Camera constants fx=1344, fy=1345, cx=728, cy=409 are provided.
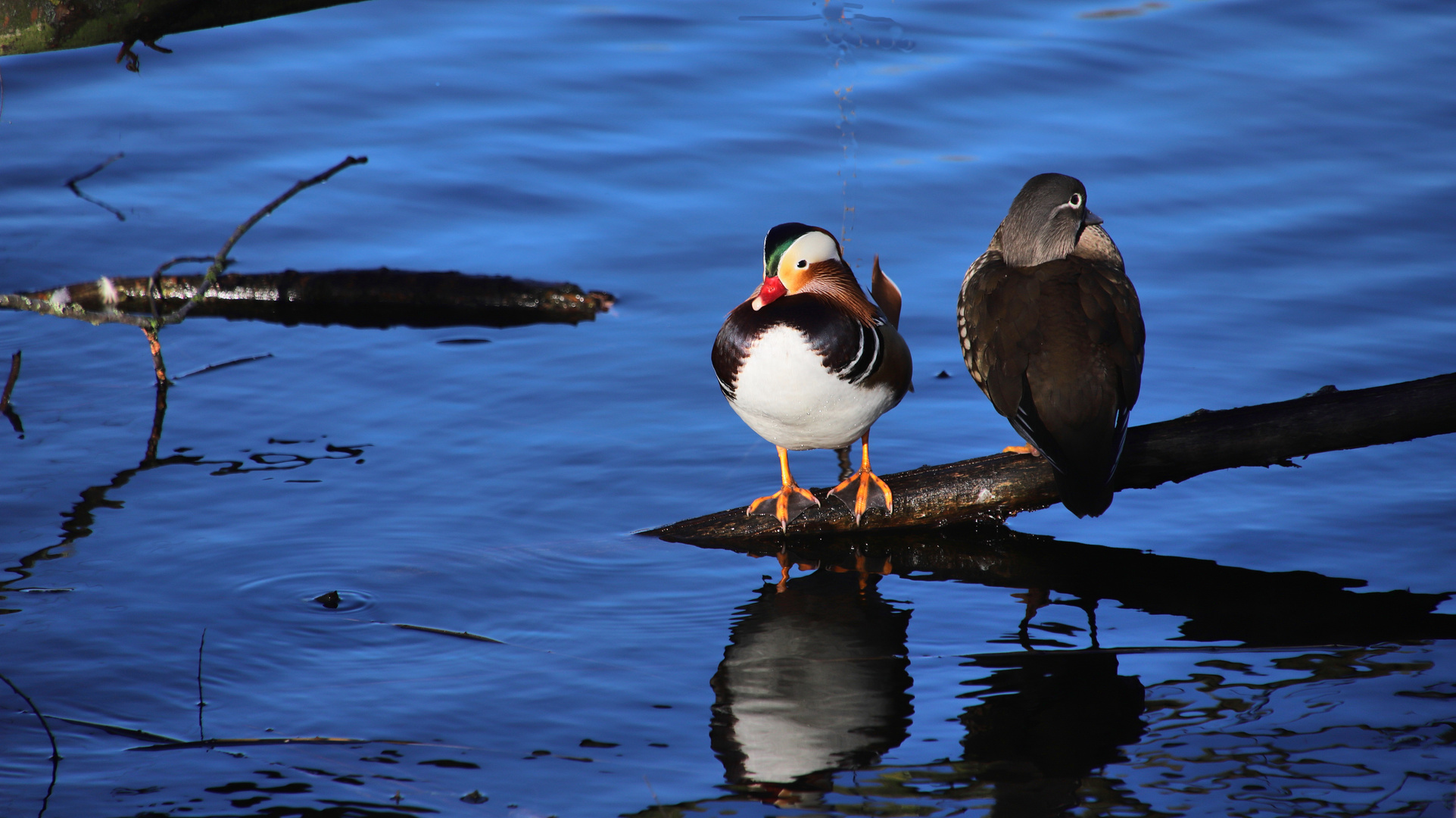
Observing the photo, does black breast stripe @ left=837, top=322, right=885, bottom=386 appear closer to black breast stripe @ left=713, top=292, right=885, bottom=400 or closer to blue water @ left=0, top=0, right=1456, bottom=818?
black breast stripe @ left=713, top=292, right=885, bottom=400

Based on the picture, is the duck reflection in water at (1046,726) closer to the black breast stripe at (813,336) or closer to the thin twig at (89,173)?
the black breast stripe at (813,336)

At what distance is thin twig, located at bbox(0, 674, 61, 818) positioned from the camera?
3076 millimetres

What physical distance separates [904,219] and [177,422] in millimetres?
3800

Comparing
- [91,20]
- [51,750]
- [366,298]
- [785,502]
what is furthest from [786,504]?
[366,298]

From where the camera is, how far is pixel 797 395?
12.9 feet

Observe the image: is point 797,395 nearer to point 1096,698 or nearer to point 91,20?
point 1096,698

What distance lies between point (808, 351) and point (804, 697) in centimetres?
98

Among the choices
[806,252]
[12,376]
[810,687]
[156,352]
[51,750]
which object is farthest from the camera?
[156,352]

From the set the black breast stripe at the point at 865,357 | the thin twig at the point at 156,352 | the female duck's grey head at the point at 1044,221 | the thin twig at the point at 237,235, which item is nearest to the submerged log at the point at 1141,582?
the black breast stripe at the point at 865,357

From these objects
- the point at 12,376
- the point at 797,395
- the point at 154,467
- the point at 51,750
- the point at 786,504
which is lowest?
the point at 51,750

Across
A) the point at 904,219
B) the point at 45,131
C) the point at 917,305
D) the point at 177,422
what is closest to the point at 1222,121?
the point at 904,219

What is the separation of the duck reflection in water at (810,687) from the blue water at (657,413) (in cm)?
2

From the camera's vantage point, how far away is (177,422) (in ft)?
17.6

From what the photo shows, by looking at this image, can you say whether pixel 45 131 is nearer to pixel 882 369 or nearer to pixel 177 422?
pixel 177 422
